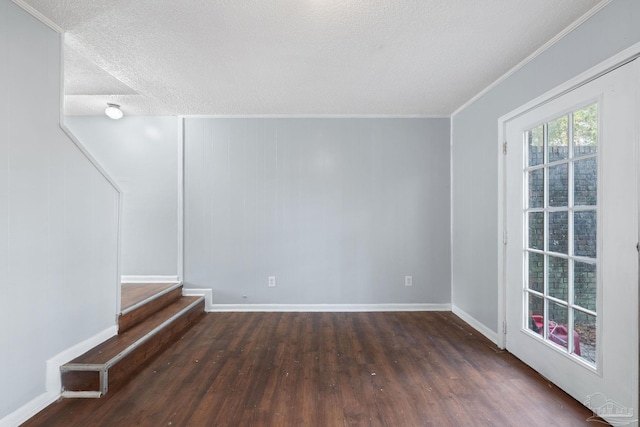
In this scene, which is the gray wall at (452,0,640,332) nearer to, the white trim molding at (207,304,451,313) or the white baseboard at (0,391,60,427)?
the white trim molding at (207,304,451,313)

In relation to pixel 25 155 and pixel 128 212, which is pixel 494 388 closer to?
pixel 25 155

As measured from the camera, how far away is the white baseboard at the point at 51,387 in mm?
1634

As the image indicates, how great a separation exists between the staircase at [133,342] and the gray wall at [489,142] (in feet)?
10.0

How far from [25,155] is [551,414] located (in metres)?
3.51

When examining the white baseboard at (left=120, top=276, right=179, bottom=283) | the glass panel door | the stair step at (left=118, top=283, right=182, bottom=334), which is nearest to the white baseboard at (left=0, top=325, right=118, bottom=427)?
the stair step at (left=118, top=283, right=182, bottom=334)

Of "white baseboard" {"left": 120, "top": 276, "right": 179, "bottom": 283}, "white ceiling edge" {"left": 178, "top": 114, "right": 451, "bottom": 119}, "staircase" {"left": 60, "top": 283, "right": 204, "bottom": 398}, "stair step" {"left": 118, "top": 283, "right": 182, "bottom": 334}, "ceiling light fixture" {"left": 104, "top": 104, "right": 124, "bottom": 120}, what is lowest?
"staircase" {"left": 60, "top": 283, "right": 204, "bottom": 398}

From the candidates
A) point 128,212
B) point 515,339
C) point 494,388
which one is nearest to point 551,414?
point 494,388

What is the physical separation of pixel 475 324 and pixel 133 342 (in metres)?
3.19

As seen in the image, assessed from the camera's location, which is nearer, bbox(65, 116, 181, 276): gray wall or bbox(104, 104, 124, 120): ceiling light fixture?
bbox(104, 104, 124, 120): ceiling light fixture

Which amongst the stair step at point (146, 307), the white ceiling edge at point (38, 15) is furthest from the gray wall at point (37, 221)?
the stair step at point (146, 307)

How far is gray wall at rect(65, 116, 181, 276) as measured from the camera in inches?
139

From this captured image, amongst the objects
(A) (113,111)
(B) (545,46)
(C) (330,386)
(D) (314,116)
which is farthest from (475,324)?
(A) (113,111)

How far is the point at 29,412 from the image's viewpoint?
1.71m

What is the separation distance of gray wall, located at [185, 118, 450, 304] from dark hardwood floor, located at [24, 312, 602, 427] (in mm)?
708
